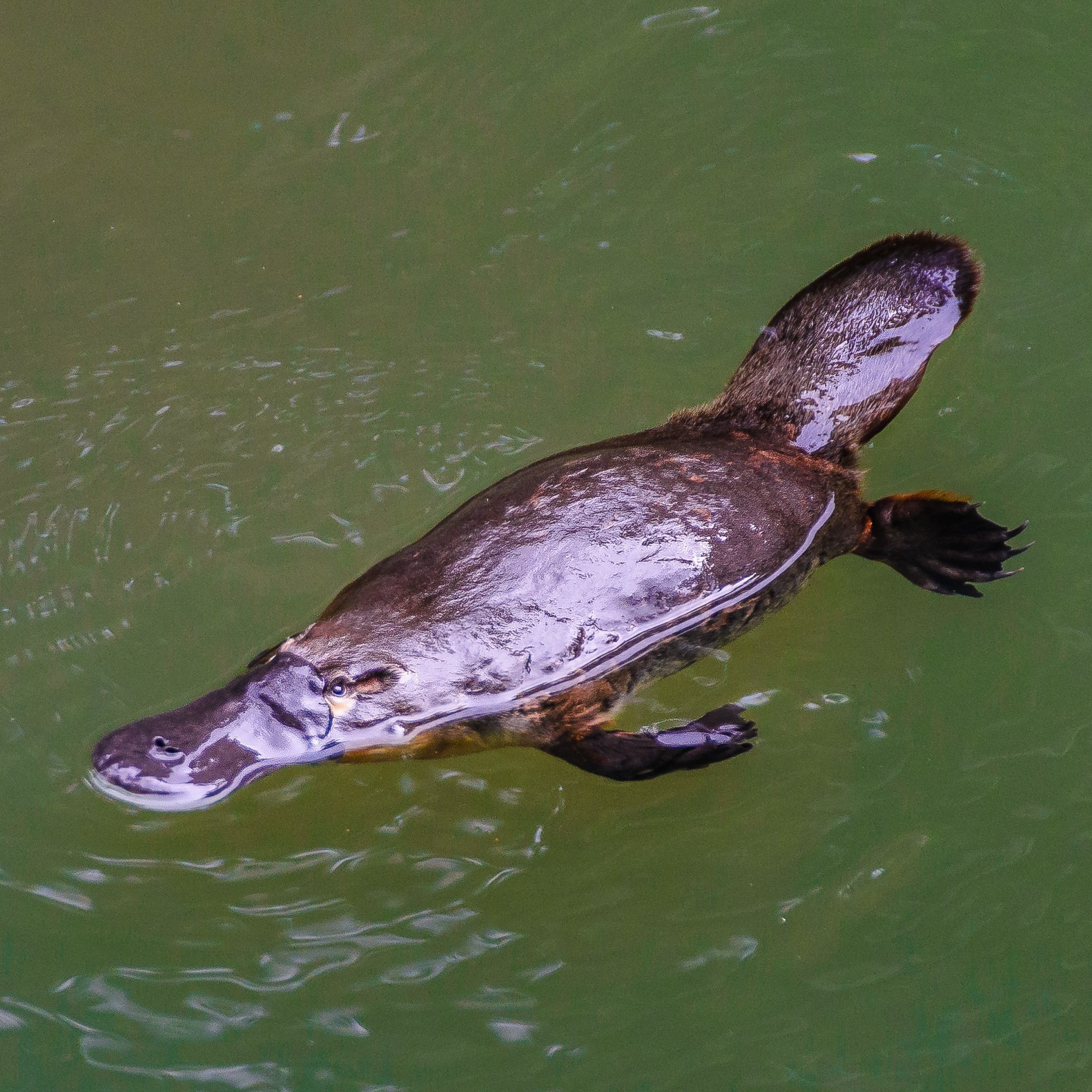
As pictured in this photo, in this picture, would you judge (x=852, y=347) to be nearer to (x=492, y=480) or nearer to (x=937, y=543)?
(x=937, y=543)

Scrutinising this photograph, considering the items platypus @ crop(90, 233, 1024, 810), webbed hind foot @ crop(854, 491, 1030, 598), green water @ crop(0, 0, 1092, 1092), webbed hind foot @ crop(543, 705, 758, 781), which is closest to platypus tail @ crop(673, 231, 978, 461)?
platypus @ crop(90, 233, 1024, 810)

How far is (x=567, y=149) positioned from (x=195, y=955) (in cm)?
268

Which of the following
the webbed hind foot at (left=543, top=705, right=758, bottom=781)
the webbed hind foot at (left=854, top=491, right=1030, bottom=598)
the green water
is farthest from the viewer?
the webbed hind foot at (left=854, top=491, right=1030, bottom=598)

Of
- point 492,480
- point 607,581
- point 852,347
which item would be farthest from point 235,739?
point 852,347

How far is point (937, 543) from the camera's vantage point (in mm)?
3070

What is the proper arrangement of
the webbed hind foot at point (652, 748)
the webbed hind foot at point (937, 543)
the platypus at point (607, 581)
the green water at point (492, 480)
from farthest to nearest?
the webbed hind foot at point (937, 543) → the green water at point (492, 480) → the webbed hind foot at point (652, 748) → the platypus at point (607, 581)

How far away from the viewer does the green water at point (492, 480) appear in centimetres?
→ 286

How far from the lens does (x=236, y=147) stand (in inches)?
148

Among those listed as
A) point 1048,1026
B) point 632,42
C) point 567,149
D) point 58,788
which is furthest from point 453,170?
point 1048,1026

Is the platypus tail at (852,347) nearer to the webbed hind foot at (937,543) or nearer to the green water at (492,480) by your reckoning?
the webbed hind foot at (937,543)

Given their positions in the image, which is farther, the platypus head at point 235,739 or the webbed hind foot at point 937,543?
the webbed hind foot at point 937,543

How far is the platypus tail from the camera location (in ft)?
9.52

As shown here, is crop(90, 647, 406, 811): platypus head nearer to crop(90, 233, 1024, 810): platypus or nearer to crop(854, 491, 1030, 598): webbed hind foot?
crop(90, 233, 1024, 810): platypus

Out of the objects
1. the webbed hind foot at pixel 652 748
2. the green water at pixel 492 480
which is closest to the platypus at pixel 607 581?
the webbed hind foot at pixel 652 748
